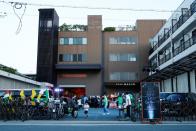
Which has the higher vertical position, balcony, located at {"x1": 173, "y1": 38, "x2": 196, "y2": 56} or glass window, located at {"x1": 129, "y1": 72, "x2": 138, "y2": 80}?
balcony, located at {"x1": 173, "y1": 38, "x2": 196, "y2": 56}

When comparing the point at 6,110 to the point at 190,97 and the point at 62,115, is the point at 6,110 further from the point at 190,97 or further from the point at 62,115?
the point at 190,97

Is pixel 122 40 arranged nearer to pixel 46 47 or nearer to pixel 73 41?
pixel 73 41

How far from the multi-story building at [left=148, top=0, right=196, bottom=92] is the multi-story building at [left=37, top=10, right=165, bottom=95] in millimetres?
8581

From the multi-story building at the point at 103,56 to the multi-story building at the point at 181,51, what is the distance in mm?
8581

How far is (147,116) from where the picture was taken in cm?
1822

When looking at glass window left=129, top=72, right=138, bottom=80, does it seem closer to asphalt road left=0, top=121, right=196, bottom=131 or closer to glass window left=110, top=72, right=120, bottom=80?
glass window left=110, top=72, right=120, bottom=80

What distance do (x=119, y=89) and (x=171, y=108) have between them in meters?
32.8

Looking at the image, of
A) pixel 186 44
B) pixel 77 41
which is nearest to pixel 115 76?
pixel 77 41

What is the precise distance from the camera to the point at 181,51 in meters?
31.7

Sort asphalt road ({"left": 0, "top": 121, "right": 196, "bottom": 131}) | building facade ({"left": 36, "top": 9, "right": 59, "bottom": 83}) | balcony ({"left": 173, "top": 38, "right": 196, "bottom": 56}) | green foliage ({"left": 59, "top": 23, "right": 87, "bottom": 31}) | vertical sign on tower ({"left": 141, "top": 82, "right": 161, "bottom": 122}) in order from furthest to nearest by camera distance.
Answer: green foliage ({"left": 59, "top": 23, "right": 87, "bottom": 31}) → building facade ({"left": 36, "top": 9, "right": 59, "bottom": 83}) → balcony ({"left": 173, "top": 38, "right": 196, "bottom": 56}) → vertical sign on tower ({"left": 141, "top": 82, "right": 161, "bottom": 122}) → asphalt road ({"left": 0, "top": 121, "right": 196, "bottom": 131})

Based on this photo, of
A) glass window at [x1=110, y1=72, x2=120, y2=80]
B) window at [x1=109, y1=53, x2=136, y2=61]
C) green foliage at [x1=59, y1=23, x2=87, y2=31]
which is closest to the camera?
glass window at [x1=110, y1=72, x2=120, y2=80]

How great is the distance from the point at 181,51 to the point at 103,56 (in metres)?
23.9

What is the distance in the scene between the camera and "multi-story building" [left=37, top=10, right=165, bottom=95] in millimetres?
53094

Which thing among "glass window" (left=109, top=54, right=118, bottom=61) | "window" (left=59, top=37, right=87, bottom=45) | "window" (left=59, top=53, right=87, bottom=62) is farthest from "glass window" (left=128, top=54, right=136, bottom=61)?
"window" (left=59, top=37, right=87, bottom=45)
